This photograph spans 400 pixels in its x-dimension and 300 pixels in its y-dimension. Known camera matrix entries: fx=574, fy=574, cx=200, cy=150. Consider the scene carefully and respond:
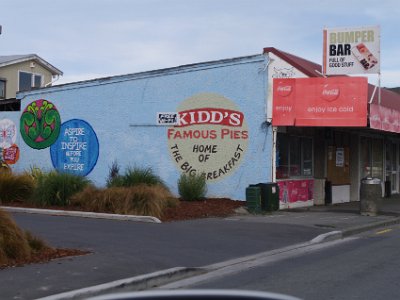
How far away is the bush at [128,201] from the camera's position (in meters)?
16.3

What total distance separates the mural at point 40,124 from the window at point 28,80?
19.0 m

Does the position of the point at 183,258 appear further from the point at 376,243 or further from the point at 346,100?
the point at 346,100

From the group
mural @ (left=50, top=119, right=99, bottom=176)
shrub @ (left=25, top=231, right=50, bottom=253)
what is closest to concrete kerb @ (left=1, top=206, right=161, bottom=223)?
shrub @ (left=25, top=231, right=50, bottom=253)

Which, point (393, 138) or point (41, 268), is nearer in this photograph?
point (41, 268)

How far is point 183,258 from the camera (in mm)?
10102

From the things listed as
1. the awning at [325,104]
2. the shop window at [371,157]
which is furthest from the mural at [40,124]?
the shop window at [371,157]

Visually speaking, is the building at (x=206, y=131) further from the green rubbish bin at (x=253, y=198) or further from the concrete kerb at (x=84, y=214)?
the concrete kerb at (x=84, y=214)

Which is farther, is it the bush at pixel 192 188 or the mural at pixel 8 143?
the mural at pixel 8 143

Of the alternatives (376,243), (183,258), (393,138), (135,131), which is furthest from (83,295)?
(393,138)

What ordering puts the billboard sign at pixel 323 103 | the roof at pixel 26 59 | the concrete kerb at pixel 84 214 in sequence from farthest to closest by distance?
the roof at pixel 26 59 < the billboard sign at pixel 323 103 < the concrete kerb at pixel 84 214

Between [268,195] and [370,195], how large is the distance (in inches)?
126

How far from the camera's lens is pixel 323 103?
60.5 ft

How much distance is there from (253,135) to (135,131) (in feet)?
16.8

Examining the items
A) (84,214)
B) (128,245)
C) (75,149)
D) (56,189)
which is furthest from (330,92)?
(75,149)
